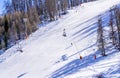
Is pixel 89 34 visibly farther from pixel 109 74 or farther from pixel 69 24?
pixel 109 74

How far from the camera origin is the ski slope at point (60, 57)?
149 ft

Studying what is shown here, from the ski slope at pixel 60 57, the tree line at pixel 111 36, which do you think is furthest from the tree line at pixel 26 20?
the tree line at pixel 111 36

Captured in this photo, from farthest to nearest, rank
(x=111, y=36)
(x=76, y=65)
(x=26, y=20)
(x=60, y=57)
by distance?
(x=26, y=20)
(x=60, y=57)
(x=111, y=36)
(x=76, y=65)

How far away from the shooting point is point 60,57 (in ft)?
185

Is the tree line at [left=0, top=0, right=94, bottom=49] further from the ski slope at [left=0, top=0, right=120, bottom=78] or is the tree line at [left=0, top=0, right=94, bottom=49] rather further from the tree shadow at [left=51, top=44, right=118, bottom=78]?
the tree shadow at [left=51, top=44, right=118, bottom=78]

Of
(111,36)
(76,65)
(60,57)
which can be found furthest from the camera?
(60,57)

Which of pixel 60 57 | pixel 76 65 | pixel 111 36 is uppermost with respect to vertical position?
pixel 111 36

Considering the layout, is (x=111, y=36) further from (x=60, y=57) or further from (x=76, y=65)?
(x=60, y=57)

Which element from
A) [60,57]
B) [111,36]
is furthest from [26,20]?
[111,36]

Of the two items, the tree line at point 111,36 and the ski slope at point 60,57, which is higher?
the tree line at point 111,36

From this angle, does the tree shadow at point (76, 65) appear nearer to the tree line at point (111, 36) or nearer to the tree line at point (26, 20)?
the tree line at point (111, 36)

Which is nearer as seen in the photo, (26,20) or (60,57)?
(60,57)

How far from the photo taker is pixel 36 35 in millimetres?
83562

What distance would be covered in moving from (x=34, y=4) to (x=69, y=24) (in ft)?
130
